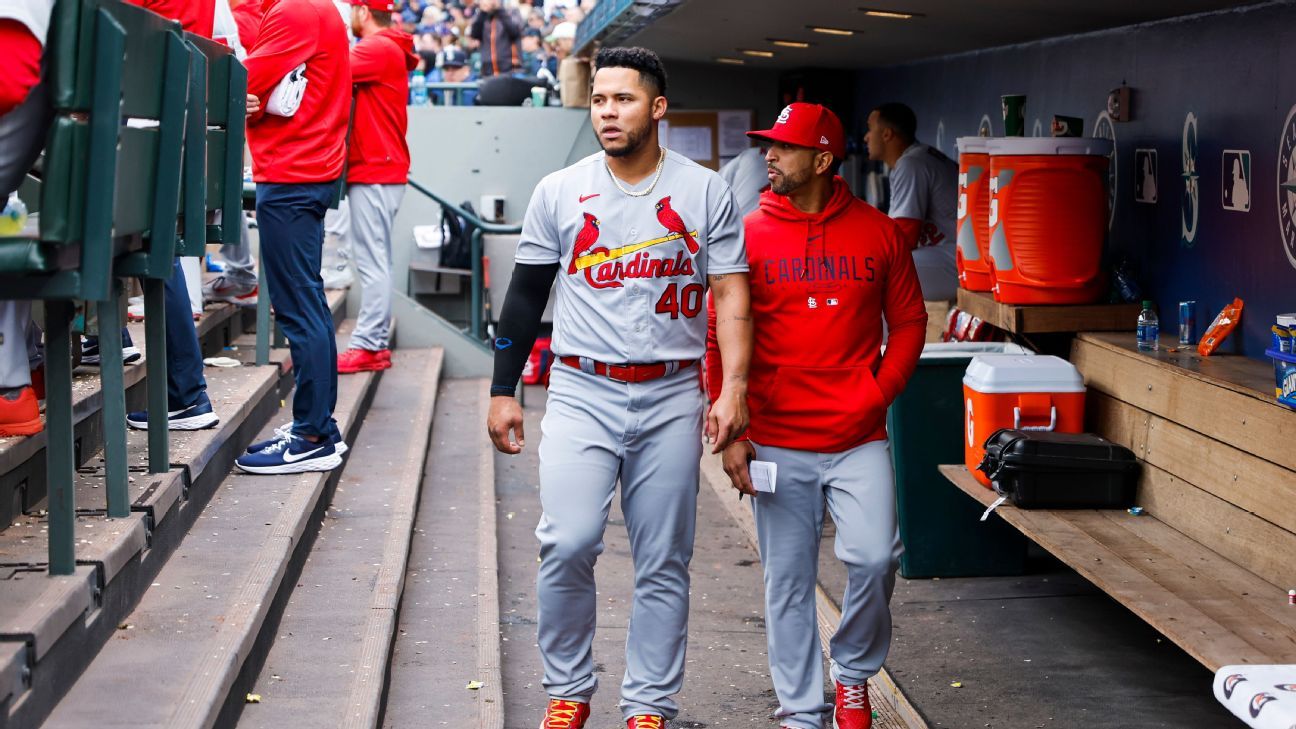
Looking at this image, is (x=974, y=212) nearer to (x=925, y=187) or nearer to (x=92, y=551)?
(x=925, y=187)

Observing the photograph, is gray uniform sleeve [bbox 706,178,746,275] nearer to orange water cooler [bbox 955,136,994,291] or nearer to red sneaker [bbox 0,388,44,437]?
red sneaker [bbox 0,388,44,437]

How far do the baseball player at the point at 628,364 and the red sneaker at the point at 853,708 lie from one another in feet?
1.67

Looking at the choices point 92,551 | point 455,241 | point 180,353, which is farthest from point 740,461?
point 455,241

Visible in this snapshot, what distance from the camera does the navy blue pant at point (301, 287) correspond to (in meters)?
5.50

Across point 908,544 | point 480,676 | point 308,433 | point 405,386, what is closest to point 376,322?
point 405,386

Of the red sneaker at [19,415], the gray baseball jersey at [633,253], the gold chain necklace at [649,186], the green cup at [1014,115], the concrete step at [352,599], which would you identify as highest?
the green cup at [1014,115]

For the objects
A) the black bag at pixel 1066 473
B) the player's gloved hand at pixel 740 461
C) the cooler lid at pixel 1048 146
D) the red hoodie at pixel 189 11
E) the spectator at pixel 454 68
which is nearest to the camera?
the player's gloved hand at pixel 740 461

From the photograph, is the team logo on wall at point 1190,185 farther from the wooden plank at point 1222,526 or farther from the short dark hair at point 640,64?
the short dark hair at point 640,64

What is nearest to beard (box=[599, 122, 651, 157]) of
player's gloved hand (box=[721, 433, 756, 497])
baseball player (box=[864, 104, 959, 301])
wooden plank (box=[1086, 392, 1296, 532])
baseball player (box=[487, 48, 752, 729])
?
baseball player (box=[487, 48, 752, 729])

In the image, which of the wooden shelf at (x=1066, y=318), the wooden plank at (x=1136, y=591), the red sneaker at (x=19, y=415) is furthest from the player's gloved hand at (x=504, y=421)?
the wooden shelf at (x=1066, y=318)

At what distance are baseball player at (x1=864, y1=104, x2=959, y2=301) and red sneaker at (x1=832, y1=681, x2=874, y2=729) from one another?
361 cm

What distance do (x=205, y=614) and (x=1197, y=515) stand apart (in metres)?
2.93

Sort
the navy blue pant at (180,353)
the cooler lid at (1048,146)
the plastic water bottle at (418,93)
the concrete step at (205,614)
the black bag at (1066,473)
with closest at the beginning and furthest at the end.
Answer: the concrete step at (205,614)
the black bag at (1066,473)
the navy blue pant at (180,353)
the cooler lid at (1048,146)
the plastic water bottle at (418,93)

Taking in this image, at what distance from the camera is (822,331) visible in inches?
161
